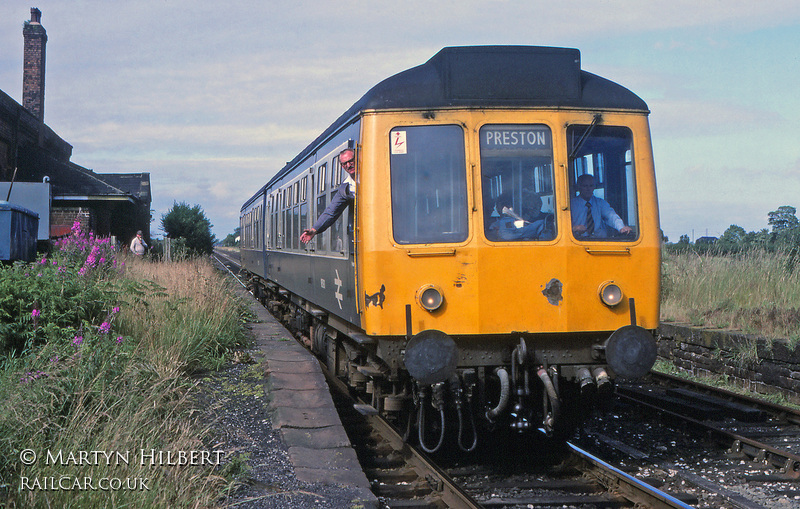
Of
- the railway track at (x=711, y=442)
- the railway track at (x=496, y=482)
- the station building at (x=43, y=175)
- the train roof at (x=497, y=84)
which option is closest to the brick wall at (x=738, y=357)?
the railway track at (x=711, y=442)

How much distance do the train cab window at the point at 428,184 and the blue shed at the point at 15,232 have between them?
705 centimetres

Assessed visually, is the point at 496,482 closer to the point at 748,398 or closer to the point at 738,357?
the point at 748,398

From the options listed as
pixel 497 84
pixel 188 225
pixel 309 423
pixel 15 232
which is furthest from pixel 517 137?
pixel 188 225

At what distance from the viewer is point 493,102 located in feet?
17.8

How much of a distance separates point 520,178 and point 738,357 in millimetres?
5214

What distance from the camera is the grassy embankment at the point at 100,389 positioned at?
388cm

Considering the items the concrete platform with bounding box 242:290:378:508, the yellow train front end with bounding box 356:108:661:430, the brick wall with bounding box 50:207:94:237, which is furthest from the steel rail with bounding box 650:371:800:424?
the brick wall with bounding box 50:207:94:237

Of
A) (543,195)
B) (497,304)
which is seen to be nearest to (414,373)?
(497,304)

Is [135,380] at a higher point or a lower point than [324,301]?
lower

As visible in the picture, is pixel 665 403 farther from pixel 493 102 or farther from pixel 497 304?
pixel 493 102

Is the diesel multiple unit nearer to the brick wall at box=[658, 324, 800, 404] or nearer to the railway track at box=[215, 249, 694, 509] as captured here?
the railway track at box=[215, 249, 694, 509]

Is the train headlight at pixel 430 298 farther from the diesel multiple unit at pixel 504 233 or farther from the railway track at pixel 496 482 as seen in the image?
the railway track at pixel 496 482

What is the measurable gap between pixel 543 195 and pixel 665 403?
3694 mm

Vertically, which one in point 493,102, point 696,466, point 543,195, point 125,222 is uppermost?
point 125,222
